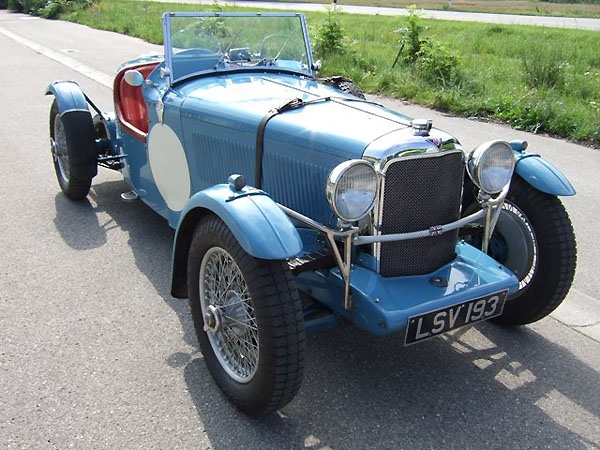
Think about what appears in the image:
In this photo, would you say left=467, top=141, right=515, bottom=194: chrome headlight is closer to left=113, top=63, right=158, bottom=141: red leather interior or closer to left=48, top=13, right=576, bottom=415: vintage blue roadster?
left=48, top=13, right=576, bottom=415: vintage blue roadster

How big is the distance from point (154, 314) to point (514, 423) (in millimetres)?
1988

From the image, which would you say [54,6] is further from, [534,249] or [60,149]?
[534,249]

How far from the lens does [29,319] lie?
3387 millimetres

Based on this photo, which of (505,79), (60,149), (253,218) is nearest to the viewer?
(253,218)

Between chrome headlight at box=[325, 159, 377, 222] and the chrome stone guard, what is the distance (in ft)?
0.29

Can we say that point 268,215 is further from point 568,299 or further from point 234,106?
point 568,299

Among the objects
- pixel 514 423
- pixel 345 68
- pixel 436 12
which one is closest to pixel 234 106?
pixel 514 423

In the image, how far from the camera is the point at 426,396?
9.18ft

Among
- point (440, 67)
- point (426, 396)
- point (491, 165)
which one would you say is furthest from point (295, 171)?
point (440, 67)

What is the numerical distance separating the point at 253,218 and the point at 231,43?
6.54ft

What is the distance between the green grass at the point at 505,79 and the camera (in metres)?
7.35

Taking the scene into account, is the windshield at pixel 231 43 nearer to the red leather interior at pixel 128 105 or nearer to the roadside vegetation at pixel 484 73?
the red leather interior at pixel 128 105

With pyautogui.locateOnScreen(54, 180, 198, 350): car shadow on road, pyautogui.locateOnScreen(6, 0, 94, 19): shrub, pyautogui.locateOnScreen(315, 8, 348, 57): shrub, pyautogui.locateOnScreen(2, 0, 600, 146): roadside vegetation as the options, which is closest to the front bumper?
pyautogui.locateOnScreen(54, 180, 198, 350): car shadow on road

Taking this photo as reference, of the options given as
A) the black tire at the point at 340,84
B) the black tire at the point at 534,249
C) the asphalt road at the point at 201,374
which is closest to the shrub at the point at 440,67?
the black tire at the point at 340,84
